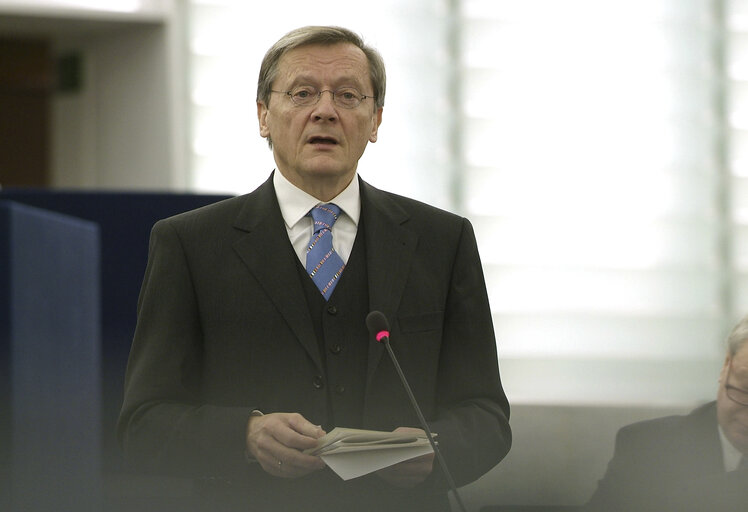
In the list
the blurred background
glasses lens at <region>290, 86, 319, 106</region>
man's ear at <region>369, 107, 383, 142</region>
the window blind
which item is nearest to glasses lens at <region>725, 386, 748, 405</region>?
man's ear at <region>369, 107, 383, 142</region>

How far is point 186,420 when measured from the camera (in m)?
1.44

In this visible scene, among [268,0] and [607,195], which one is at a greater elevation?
[268,0]

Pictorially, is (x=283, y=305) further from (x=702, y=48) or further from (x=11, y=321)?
(x=702, y=48)

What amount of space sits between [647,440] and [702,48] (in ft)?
13.7

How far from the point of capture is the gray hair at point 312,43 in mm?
1562

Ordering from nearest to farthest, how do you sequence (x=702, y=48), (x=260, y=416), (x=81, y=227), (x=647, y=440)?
(x=260, y=416) < (x=647, y=440) < (x=81, y=227) < (x=702, y=48)

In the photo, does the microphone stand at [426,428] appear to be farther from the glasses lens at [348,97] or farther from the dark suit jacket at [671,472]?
the glasses lens at [348,97]

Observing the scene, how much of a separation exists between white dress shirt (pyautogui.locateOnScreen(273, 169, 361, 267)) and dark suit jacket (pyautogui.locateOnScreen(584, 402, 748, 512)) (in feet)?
1.55

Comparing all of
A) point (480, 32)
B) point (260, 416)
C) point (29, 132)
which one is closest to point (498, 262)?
point (480, 32)

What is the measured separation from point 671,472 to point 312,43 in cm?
74

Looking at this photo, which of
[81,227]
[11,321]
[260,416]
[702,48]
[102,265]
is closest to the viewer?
[260,416]

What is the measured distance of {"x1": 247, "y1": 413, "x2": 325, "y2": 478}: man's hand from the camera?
135 cm

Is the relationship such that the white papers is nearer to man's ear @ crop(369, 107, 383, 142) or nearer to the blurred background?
man's ear @ crop(369, 107, 383, 142)

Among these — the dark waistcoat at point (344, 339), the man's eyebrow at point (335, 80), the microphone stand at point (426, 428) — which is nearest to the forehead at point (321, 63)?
the man's eyebrow at point (335, 80)
